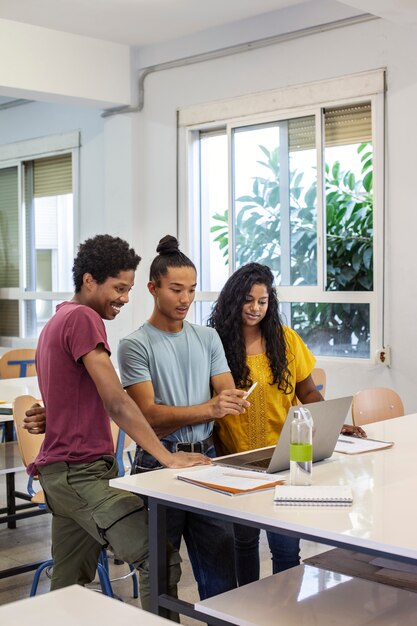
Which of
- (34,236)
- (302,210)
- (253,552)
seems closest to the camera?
(253,552)

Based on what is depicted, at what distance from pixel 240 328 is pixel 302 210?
3.30 m

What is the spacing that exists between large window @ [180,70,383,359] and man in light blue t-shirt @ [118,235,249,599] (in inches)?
123

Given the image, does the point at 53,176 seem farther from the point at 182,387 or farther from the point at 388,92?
the point at 182,387

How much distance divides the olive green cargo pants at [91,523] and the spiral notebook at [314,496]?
411 millimetres

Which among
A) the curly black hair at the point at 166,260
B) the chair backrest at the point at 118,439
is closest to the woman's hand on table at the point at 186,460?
the curly black hair at the point at 166,260

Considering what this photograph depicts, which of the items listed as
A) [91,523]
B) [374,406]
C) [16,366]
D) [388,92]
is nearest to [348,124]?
[388,92]

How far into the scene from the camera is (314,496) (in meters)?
2.23

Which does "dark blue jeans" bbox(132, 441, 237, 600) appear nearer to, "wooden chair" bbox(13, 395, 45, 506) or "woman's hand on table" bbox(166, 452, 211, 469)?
"woman's hand on table" bbox(166, 452, 211, 469)

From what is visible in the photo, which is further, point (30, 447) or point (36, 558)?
point (36, 558)

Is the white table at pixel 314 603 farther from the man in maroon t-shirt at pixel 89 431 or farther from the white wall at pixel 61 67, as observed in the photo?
the white wall at pixel 61 67

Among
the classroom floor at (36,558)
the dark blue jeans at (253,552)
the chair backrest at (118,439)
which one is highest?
the chair backrest at (118,439)

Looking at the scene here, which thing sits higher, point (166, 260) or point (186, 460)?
point (166, 260)

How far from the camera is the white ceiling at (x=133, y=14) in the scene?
616cm

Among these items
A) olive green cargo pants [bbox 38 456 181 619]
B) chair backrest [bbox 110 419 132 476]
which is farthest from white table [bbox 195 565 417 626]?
chair backrest [bbox 110 419 132 476]
